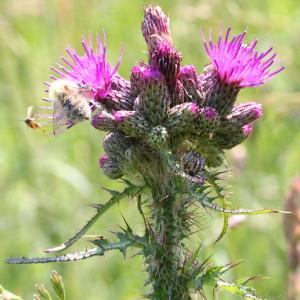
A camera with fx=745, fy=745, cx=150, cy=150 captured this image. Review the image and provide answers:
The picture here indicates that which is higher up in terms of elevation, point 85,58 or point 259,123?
point 259,123

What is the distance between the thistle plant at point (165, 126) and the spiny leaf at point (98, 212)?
0.01m

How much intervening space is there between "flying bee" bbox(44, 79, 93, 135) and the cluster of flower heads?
1.6 inches

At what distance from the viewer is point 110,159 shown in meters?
3.32

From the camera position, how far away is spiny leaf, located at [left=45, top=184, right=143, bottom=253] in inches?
116

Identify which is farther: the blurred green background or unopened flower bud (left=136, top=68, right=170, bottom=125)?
the blurred green background

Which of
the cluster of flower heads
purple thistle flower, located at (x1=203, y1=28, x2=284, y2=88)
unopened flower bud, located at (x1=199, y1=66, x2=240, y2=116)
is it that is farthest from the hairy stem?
purple thistle flower, located at (x1=203, y1=28, x2=284, y2=88)

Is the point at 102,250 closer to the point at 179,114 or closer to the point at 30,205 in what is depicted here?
the point at 179,114

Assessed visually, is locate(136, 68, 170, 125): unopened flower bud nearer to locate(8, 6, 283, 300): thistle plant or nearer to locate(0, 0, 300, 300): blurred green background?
locate(8, 6, 283, 300): thistle plant

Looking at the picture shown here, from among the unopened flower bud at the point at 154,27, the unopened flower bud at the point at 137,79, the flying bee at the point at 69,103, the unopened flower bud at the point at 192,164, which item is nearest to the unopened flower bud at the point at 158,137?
the unopened flower bud at the point at 192,164

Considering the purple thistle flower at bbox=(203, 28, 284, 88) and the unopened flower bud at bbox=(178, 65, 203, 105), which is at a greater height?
the purple thistle flower at bbox=(203, 28, 284, 88)

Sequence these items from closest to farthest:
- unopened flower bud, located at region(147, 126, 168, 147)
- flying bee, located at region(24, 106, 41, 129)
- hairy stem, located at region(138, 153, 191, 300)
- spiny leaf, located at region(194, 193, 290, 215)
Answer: spiny leaf, located at region(194, 193, 290, 215)
unopened flower bud, located at region(147, 126, 168, 147)
hairy stem, located at region(138, 153, 191, 300)
flying bee, located at region(24, 106, 41, 129)

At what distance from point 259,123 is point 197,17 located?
136 centimetres

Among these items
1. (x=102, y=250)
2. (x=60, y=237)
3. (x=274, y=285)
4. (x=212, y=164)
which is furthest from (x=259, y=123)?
(x=102, y=250)

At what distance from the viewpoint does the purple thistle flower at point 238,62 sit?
10.8 feet
